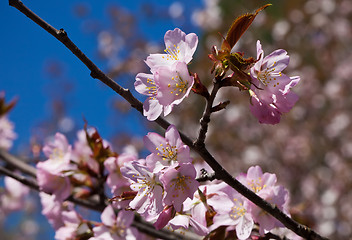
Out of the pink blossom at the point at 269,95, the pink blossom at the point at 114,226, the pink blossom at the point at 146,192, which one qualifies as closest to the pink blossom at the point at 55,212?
the pink blossom at the point at 114,226

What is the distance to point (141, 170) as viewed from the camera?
0.83 meters

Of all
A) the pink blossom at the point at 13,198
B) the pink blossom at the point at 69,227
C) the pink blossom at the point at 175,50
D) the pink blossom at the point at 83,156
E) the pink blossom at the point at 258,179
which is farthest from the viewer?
the pink blossom at the point at 13,198

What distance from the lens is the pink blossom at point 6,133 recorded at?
6.92ft

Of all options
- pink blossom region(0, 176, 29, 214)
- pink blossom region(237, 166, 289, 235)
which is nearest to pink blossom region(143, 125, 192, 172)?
pink blossom region(237, 166, 289, 235)

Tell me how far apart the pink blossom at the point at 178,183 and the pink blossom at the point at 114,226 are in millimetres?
306

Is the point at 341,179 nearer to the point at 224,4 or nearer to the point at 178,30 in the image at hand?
the point at 224,4

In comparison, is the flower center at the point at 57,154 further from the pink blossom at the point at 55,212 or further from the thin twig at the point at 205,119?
the thin twig at the point at 205,119

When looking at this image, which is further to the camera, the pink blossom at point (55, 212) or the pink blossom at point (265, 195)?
the pink blossom at point (55, 212)

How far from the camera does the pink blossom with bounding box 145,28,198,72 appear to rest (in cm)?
82

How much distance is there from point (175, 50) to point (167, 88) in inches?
4.9

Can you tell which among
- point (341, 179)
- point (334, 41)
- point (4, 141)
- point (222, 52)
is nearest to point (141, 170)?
point (222, 52)

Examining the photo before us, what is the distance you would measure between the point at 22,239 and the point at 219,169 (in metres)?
10.9

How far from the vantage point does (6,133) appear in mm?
2123

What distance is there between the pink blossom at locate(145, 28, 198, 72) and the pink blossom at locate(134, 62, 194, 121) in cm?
3
